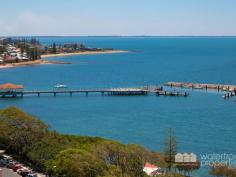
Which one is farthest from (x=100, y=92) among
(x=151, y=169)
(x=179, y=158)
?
(x=151, y=169)

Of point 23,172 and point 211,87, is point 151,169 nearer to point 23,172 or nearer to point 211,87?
point 23,172

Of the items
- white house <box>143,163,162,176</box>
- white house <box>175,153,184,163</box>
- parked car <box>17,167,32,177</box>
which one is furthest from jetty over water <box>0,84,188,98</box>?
parked car <box>17,167,32,177</box>

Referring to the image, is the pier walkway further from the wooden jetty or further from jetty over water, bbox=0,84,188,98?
the wooden jetty

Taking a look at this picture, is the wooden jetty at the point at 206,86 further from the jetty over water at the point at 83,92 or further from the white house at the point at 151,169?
the white house at the point at 151,169

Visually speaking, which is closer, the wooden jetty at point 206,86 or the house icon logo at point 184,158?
the house icon logo at point 184,158

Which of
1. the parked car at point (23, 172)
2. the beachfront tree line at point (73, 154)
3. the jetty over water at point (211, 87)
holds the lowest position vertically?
the jetty over water at point (211, 87)

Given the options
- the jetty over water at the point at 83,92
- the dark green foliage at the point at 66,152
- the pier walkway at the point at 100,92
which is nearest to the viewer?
the dark green foliage at the point at 66,152

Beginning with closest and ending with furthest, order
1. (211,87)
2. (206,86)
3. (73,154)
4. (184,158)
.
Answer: (73,154) → (184,158) → (211,87) → (206,86)

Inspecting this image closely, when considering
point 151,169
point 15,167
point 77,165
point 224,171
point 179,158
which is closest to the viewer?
point 77,165

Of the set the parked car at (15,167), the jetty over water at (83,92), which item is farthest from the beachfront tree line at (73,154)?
the jetty over water at (83,92)

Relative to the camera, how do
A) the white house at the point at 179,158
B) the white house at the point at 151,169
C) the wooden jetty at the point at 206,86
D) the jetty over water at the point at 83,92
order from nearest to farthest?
1. the white house at the point at 151,169
2. the white house at the point at 179,158
3. the jetty over water at the point at 83,92
4. the wooden jetty at the point at 206,86

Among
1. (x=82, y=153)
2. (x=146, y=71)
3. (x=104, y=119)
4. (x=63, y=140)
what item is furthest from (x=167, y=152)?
(x=146, y=71)

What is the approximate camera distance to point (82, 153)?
70.8 feet

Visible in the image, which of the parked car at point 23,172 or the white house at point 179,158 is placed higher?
the parked car at point 23,172
